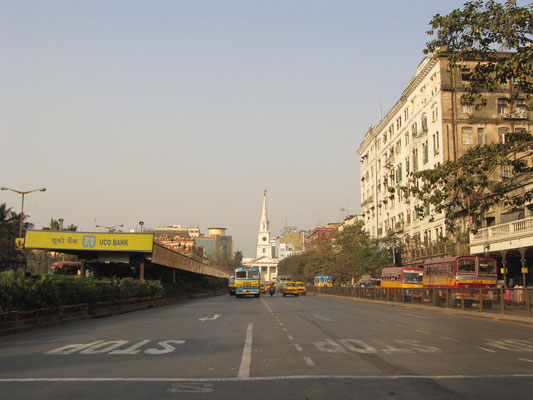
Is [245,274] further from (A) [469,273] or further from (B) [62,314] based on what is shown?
(B) [62,314]

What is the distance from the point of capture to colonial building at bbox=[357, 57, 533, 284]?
5869 centimetres

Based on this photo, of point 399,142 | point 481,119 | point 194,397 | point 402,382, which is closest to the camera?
point 194,397

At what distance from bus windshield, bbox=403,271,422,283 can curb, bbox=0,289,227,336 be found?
80.0 feet

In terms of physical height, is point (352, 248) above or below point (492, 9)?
below

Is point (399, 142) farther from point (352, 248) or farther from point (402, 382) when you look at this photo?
point (402, 382)

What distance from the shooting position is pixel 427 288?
37562 mm

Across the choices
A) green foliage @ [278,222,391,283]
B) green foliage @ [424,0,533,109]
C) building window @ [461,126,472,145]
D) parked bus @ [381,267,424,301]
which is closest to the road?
green foliage @ [424,0,533,109]

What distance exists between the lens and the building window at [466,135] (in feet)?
194

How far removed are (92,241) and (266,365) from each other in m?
31.5

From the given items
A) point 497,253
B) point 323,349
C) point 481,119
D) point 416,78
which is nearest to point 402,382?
point 323,349

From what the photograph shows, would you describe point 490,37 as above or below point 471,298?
above

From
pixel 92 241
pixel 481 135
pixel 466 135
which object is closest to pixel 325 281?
pixel 466 135

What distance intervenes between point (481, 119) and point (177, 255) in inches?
1396

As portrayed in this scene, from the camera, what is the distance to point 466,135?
59281 millimetres
